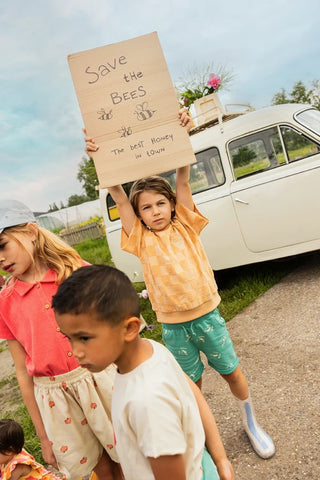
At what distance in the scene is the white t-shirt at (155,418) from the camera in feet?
2.97

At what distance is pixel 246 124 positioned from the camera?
4422 millimetres

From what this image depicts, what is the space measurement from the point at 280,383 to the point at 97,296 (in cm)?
224

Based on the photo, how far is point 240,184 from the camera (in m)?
4.39

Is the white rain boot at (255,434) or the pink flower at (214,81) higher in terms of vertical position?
the pink flower at (214,81)

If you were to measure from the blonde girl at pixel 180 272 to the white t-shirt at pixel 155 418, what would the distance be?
849 mm

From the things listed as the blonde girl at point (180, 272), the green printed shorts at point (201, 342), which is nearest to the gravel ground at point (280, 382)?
the blonde girl at point (180, 272)

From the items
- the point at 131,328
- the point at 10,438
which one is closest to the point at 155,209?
the point at 131,328

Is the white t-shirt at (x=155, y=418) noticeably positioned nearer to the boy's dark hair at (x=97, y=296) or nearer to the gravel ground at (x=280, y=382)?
the boy's dark hair at (x=97, y=296)

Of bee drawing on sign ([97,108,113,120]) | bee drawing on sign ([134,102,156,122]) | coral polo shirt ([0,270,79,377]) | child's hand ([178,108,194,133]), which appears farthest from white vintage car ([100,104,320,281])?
coral polo shirt ([0,270,79,377])

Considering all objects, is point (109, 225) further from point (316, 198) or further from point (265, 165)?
point (316, 198)

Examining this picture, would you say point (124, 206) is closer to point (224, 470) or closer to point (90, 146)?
point (90, 146)

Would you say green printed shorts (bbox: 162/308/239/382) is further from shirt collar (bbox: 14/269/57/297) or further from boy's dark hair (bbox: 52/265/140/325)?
boy's dark hair (bbox: 52/265/140/325)

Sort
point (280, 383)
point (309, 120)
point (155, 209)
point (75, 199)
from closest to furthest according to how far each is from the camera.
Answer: point (155, 209) → point (280, 383) → point (309, 120) → point (75, 199)

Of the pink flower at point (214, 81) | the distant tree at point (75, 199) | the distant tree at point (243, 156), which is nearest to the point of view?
the distant tree at point (243, 156)
